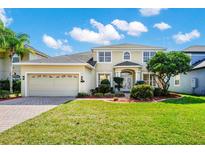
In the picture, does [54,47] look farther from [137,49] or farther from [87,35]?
[137,49]

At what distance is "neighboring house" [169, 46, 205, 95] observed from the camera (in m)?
23.0

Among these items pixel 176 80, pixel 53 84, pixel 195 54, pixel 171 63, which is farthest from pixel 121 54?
pixel 195 54

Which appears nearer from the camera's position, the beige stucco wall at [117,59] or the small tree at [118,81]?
the small tree at [118,81]

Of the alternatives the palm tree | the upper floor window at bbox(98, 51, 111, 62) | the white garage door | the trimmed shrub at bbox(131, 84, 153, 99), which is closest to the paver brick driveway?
the trimmed shrub at bbox(131, 84, 153, 99)

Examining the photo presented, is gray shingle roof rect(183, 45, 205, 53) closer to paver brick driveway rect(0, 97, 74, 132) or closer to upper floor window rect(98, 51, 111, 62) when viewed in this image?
upper floor window rect(98, 51, 111, 62)

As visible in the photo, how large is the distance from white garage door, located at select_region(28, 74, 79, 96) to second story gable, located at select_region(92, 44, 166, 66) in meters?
6.23

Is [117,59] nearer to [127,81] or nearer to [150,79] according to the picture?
[127,81]

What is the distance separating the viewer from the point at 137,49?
25.0m

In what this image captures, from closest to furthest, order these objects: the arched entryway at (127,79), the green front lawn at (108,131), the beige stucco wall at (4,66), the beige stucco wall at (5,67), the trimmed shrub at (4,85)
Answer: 1. the green front lawn at (108,131)
2. the trimmed shrub at (4,85)
3. the arched entryway at (127,79)
4. the beige stucco wall at (5,67)
5. the beige stucco wall at (4,66)

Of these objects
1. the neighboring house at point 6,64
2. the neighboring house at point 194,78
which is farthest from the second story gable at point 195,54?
the neighboring house at point 6,64

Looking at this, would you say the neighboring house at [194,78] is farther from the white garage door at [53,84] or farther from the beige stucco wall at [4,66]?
the beige stucco wall at [4,66]

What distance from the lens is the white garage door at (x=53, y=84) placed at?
19.9 meters

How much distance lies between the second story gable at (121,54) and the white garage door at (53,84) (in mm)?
6228
